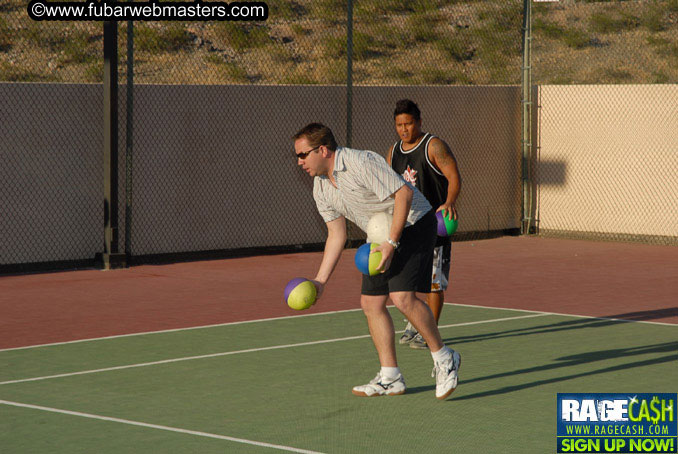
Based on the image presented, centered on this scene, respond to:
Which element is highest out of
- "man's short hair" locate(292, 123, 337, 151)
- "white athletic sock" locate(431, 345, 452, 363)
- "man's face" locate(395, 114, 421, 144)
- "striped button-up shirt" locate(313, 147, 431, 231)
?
"man's face" locate(395, 114, 421, 144)

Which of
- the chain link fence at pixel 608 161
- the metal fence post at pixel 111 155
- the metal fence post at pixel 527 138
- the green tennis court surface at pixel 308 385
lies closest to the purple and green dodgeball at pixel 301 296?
the green tennis court surface at pixel 308 385

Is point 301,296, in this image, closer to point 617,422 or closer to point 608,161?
point 617,422

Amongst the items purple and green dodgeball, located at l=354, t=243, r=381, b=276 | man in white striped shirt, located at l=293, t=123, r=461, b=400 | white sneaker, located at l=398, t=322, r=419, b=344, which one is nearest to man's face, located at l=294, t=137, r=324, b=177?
man in white striped shirt, located at l=293, t=123, r=461, b=400

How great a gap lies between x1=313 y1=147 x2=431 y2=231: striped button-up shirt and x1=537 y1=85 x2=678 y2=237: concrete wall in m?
11.7

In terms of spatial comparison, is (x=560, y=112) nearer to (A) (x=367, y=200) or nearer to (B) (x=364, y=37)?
(A) (x=367, y=200)

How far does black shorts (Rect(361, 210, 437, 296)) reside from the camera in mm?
7988

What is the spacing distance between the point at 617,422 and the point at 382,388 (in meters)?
1.62

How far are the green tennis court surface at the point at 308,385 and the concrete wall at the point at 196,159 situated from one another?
16.9 ft

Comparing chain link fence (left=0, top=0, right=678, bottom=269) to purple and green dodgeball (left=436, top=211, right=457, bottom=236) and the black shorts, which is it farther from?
the black shorts

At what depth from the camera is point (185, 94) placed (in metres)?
16.9

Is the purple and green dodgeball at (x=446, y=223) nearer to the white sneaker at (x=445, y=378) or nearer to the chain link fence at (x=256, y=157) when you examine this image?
the white sneaker at (x=445, y=378)

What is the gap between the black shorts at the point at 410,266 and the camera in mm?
7988

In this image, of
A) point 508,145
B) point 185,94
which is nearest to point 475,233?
point 508,145

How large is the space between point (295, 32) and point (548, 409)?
92.8 feet
